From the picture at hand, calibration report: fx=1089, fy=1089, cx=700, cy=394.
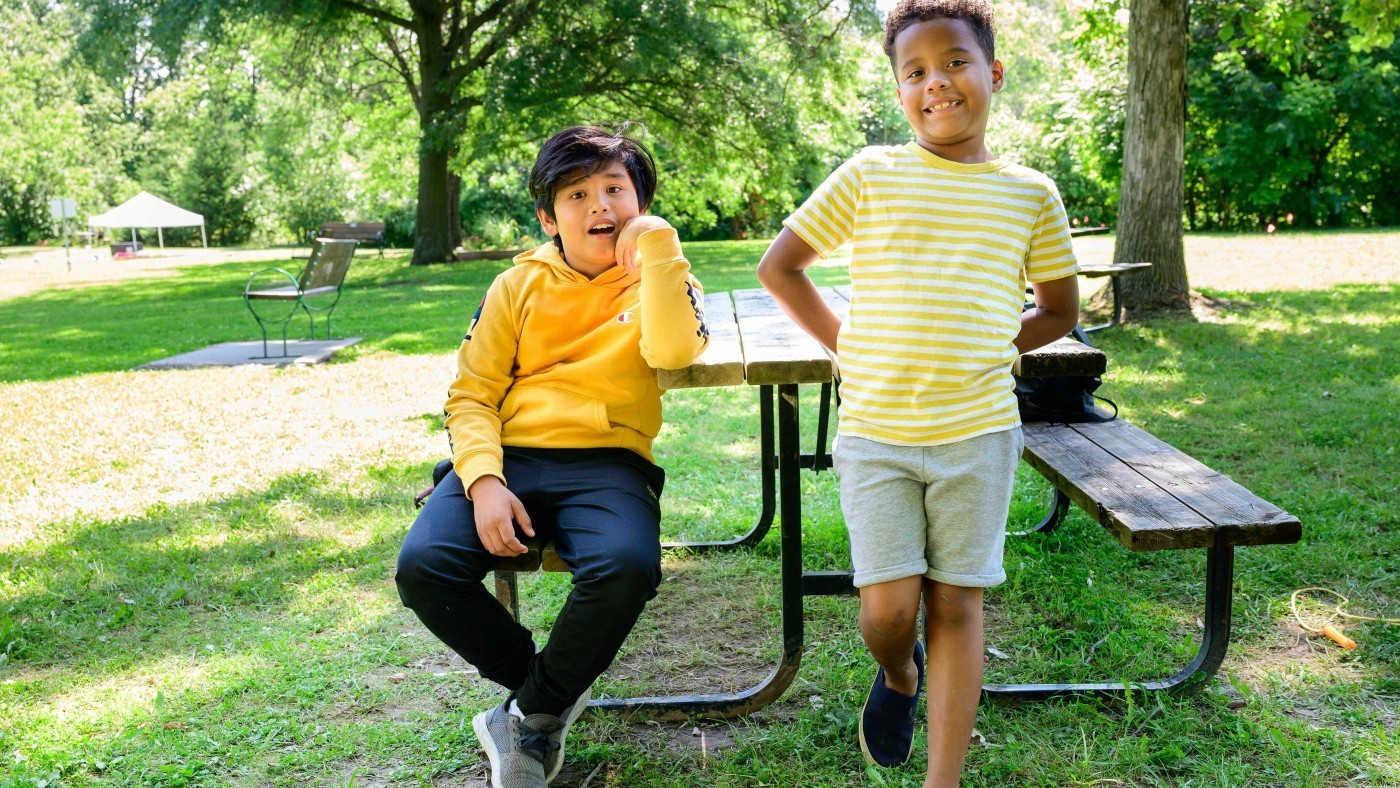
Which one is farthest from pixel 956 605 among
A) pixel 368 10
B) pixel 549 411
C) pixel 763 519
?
pixel 368 10

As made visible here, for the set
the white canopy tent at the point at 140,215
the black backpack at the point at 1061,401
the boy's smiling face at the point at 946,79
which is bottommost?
the black backpack at the point at 1061,401

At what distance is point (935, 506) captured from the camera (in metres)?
2.12

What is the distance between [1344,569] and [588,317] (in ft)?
8.44

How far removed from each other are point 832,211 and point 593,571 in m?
0.89

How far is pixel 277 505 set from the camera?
4746 mm

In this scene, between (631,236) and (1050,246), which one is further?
(631,236)

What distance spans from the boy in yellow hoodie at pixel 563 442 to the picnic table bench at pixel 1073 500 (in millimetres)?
115

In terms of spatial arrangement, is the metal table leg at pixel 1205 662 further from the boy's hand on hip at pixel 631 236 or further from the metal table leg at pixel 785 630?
the boy's hand on hip at pixel 631 236

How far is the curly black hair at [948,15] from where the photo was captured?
6.99 feet

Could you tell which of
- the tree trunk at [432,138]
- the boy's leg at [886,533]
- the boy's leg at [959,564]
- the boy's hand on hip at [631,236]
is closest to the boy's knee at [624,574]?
the boy's leg at [886,533]

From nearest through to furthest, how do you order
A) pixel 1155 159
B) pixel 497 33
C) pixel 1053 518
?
pixel 1053 518 < pixel 1155 159 < pixel 497 33

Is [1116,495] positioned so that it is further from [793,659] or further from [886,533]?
[793,659]

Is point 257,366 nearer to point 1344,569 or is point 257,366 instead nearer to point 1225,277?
point 1344,569

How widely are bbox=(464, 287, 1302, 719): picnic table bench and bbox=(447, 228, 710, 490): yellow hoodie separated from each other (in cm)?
11
